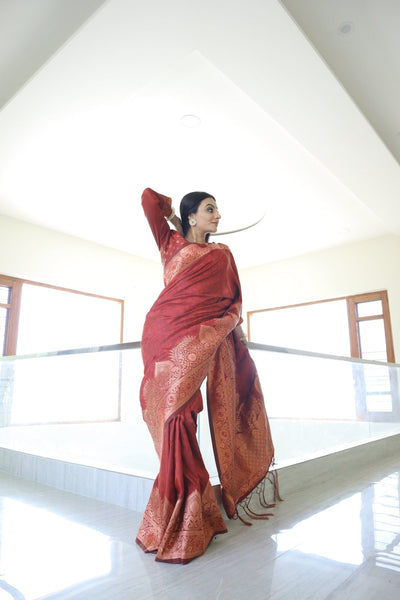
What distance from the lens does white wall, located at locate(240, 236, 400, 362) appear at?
7.01 metres

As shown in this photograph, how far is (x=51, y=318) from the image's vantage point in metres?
6.84

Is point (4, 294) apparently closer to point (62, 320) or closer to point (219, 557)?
point (62, 320)

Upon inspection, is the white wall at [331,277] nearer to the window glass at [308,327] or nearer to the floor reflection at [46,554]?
the window glass at [308,327]

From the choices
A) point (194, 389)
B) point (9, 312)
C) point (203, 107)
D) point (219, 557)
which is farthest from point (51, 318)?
point (219, 557)

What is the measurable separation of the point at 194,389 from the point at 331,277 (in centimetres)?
645

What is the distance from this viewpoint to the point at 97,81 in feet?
10.9

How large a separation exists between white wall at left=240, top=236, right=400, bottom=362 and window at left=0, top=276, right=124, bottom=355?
2801 millimetres

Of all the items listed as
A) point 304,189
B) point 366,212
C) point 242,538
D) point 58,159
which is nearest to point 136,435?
point 242,538

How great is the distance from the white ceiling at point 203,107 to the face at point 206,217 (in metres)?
1.49

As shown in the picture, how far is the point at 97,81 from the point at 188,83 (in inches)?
32.7

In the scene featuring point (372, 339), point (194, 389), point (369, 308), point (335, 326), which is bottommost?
point (194, 389)

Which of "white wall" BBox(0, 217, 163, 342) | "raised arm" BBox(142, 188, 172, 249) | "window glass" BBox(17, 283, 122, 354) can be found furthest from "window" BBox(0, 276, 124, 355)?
"raised arm" BBox(142, 188, 172, 249)

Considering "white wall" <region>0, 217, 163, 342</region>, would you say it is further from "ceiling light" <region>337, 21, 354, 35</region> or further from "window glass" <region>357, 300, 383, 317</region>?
"ceiling light" <region>337, 21, 354, 35</region>

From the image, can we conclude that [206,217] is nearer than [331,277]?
Yes
